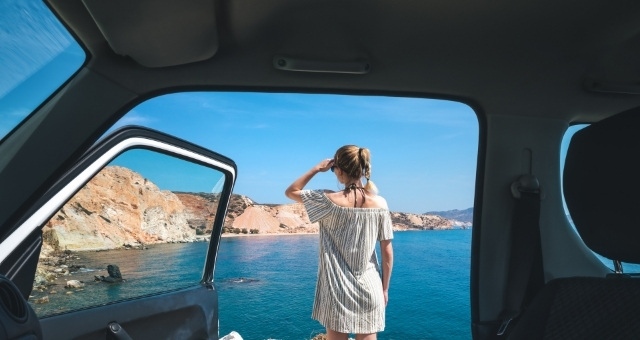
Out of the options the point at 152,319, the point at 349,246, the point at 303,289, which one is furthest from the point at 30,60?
the point at 303,289

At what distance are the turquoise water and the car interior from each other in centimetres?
3360

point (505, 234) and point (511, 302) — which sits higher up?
point (505, 234)

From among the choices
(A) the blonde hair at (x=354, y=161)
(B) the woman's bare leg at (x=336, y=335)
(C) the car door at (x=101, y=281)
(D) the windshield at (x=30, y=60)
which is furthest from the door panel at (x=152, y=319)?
(A) the blonde hair at (x=354, y=161)

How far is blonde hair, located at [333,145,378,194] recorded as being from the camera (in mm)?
2766

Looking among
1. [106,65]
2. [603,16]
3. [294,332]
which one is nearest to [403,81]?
[603,16]

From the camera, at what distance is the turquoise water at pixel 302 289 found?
42625mm

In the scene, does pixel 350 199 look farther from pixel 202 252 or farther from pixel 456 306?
pixel 456 306

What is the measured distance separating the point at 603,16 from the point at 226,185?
1.80m

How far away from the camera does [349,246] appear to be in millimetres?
2672

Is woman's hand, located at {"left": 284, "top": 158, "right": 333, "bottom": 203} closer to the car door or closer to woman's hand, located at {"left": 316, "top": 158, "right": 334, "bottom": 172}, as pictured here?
woman's hand, located at {"left": 316, "top": 158, "right": 334, "bottom": 172}

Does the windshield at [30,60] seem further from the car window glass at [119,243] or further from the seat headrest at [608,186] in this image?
the seat headrest at [608,186]

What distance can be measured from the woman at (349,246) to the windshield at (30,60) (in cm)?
153

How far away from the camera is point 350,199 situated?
8.96 feet

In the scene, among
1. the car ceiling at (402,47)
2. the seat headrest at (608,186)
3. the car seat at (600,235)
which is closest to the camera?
the car seat at (600,235)
